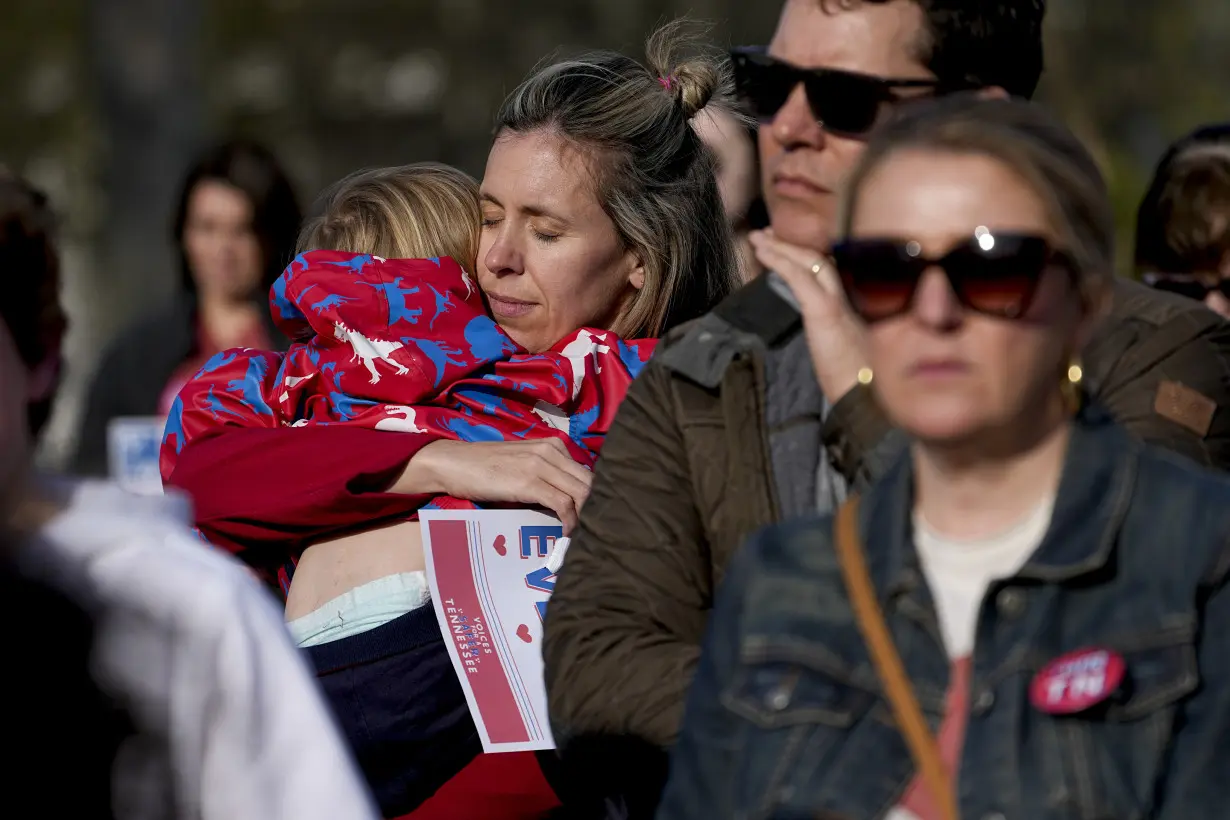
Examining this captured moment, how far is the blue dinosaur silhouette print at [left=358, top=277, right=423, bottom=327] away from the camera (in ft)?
11.7

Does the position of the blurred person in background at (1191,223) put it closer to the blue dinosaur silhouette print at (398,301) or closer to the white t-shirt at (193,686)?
the blue dinosaur silhouette print at (398,301)

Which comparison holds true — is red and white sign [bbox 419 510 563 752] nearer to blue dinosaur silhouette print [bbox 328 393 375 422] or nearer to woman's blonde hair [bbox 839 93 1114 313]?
blue dinosaur silhouette print [bbox 328 393 375 422]

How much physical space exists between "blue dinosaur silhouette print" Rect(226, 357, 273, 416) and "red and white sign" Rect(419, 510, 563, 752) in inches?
20.3

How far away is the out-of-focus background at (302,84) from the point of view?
17938 millimetres

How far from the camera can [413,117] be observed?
23.3m

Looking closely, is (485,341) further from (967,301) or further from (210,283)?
(210,283)

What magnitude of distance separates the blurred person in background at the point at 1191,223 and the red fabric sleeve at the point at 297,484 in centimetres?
204

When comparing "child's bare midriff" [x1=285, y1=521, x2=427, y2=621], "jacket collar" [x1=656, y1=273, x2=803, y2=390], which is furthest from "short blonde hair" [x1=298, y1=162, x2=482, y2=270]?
"jacket collar" [x1=656, y1=273, x2=803, y2=390]

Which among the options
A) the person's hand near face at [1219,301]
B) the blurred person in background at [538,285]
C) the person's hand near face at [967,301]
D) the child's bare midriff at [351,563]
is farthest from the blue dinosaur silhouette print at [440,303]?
the person's hand near face at [1219,301]

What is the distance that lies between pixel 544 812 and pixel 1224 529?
5.27 ft

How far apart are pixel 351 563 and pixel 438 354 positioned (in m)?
0.40

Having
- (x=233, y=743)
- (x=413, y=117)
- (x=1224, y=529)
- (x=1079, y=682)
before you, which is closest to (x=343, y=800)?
(x=233, y=743)

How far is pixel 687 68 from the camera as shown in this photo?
13.4 ft

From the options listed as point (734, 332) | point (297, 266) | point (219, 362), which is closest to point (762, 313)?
point (734, 332)
